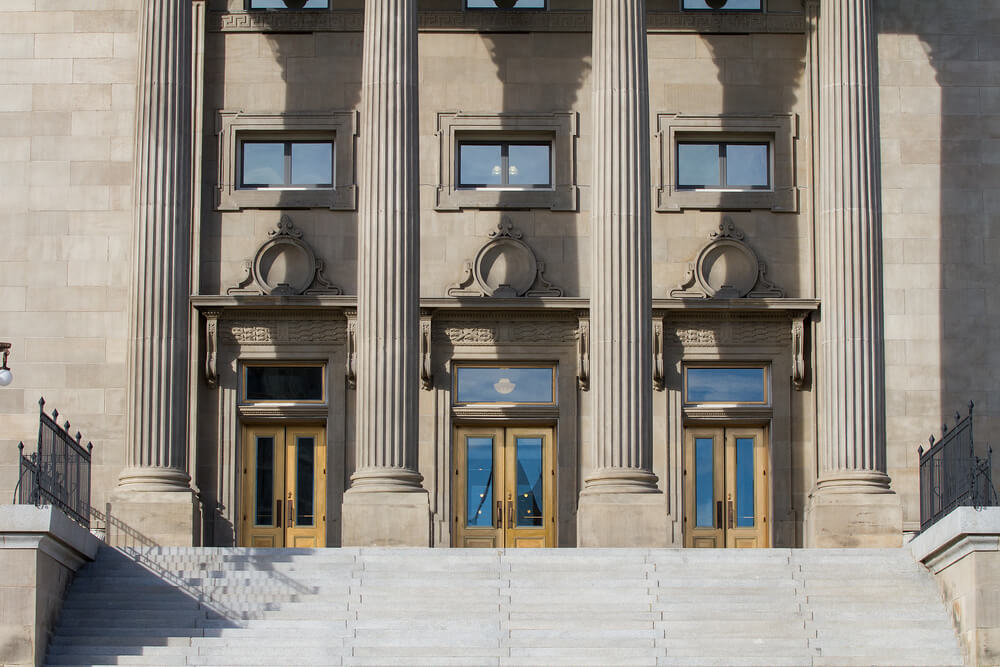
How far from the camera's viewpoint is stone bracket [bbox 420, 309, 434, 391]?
36750 millimetres

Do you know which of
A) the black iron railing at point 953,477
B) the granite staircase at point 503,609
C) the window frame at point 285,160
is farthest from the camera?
the window frame at point 285,160

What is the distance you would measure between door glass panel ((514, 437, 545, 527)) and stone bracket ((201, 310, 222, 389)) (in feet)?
20.7

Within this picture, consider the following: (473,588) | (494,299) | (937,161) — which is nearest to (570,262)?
(494,299)

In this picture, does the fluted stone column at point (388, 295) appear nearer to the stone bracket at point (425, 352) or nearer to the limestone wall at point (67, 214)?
the stone bracket at point (425, 352)

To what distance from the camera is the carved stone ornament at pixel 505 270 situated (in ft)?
122

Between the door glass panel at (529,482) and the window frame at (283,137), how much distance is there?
6.15 m

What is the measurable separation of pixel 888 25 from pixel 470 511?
13.4 meters

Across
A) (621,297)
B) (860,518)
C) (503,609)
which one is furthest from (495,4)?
(503,609)

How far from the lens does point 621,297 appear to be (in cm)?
3347

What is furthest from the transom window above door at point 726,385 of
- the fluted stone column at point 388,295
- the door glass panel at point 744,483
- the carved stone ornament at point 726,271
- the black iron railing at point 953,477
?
the fluted stone column at point 388,295

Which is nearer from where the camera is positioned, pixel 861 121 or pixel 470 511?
pixel 861 121

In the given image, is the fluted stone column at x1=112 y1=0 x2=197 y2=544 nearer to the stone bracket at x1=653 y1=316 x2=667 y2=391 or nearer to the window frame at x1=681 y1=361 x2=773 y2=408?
the stone bracket at x1=653 y1=316 x2=667 y2=391

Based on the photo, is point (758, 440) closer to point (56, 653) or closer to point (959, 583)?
point (959, 583)

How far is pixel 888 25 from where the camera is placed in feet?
124
